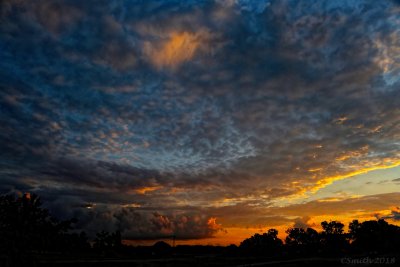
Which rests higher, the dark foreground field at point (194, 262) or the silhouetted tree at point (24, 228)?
the silhouetted tree at point (24, 228)

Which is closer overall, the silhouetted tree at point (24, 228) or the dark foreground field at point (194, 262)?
the silhouetted tree at point (24, 228)

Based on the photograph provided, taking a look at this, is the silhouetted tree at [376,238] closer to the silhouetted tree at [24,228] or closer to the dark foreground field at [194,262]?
the dark foreground field at [194,262]

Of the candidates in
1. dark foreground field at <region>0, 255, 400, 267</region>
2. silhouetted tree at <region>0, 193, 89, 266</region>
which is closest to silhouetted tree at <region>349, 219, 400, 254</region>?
dark foreground field at <region>0, 255, 400, 267</region>

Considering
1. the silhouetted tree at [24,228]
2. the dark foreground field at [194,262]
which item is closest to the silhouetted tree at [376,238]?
the dark foreground field at [194,262]

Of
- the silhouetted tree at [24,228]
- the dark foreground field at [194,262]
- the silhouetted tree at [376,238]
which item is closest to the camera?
the silhouetted tree at [24,228]

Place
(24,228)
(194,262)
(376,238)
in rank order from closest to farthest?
(24,228)
(194,262)
(376,238)

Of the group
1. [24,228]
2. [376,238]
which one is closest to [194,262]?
[24,228]

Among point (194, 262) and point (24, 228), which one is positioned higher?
point (24, 228)

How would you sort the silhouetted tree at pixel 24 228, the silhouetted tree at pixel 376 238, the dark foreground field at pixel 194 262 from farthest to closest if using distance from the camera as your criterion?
1. the silhouetted tree at pixel 376 238
2. the dark foreground field at pixel 194 262
3. the silhouetted tree at pixel 24 228

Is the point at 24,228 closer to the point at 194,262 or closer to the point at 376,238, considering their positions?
the point at 194,262

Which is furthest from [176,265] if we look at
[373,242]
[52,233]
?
[373,242]

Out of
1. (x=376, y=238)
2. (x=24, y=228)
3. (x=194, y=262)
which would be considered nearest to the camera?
(x=24, y=228)

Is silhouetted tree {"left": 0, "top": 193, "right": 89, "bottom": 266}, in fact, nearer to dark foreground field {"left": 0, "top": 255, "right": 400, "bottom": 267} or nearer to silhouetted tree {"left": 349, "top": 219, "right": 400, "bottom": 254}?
dark foreground field {"left": 0, "top": 255, "right": 400, "bottom": 267}

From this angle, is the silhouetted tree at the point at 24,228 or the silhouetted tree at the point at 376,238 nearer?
the silhouetted tree at the point at 24,228
